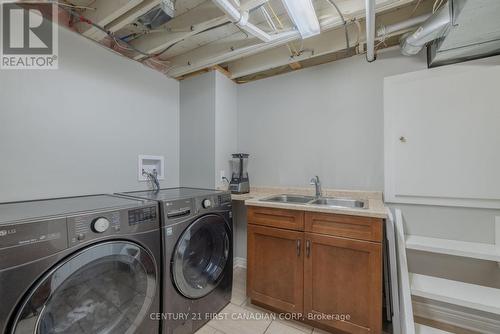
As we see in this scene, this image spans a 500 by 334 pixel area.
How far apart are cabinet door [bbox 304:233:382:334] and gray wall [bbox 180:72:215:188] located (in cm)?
126

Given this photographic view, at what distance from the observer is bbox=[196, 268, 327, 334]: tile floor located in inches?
59.3

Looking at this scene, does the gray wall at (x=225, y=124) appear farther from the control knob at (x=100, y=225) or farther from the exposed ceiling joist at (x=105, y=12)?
the control knob at (x=100, y=225)

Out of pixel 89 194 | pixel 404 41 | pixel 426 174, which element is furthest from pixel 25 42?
pixel 426 174

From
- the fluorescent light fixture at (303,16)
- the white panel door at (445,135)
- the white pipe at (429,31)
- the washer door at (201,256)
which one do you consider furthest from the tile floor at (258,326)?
the fluorescent light fixture at (303,16)

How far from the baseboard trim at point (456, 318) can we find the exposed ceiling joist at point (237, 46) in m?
2.15

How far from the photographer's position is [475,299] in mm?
1250

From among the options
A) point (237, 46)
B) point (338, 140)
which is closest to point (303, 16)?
point (237, 46)

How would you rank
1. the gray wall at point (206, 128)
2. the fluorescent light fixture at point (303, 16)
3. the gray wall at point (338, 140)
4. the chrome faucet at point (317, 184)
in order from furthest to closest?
the gray wall at point (206, 128) < the chrome faucet at point (317, 184) < the gray wall at point (338, 140) < the fluorescent light fixture at point (303, 16)

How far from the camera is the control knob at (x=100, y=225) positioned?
3.24ft

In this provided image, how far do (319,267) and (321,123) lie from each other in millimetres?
1311

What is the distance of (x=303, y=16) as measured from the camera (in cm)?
135

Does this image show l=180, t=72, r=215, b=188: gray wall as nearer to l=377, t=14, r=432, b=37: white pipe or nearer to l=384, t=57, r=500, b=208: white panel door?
l=377, t=14, r=432, b=37: white pipe

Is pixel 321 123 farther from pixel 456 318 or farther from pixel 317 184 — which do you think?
pixel 456 318

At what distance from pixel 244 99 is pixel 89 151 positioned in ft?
5.38
